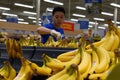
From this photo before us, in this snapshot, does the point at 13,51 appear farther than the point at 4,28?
No

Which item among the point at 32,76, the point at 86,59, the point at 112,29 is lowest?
the point at 32,76

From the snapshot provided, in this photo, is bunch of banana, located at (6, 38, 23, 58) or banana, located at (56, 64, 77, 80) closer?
banana, located at (56, 64, 77, 80)

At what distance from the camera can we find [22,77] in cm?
174

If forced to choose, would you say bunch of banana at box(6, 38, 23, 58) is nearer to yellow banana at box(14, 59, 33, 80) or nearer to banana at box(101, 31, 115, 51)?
yellow banana at box(14, 59, 33, 80)

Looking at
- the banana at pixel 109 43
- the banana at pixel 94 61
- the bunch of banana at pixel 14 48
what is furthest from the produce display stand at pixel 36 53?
the banana at pixel 94 61

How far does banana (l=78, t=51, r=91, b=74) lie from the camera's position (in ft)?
5.26

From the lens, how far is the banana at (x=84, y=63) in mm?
1605

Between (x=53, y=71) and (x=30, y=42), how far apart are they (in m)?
1.76

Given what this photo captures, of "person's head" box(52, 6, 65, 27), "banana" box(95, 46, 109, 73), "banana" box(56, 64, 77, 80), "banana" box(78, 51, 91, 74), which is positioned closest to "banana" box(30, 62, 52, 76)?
"banana" box(78, 51, 91, 74)

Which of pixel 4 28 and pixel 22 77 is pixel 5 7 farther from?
pixel 22 77

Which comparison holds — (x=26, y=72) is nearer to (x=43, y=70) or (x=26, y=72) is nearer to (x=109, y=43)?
(x=43, y=70)

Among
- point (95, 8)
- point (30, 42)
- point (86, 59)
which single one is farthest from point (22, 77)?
point (95, 8)

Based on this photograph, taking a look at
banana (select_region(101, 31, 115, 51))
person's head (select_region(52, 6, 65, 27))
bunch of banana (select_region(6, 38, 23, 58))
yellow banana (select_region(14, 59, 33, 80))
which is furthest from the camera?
person's head (select_region(52, 6, 65, 27))

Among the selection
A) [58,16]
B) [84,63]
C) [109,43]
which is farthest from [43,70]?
[58,16]
